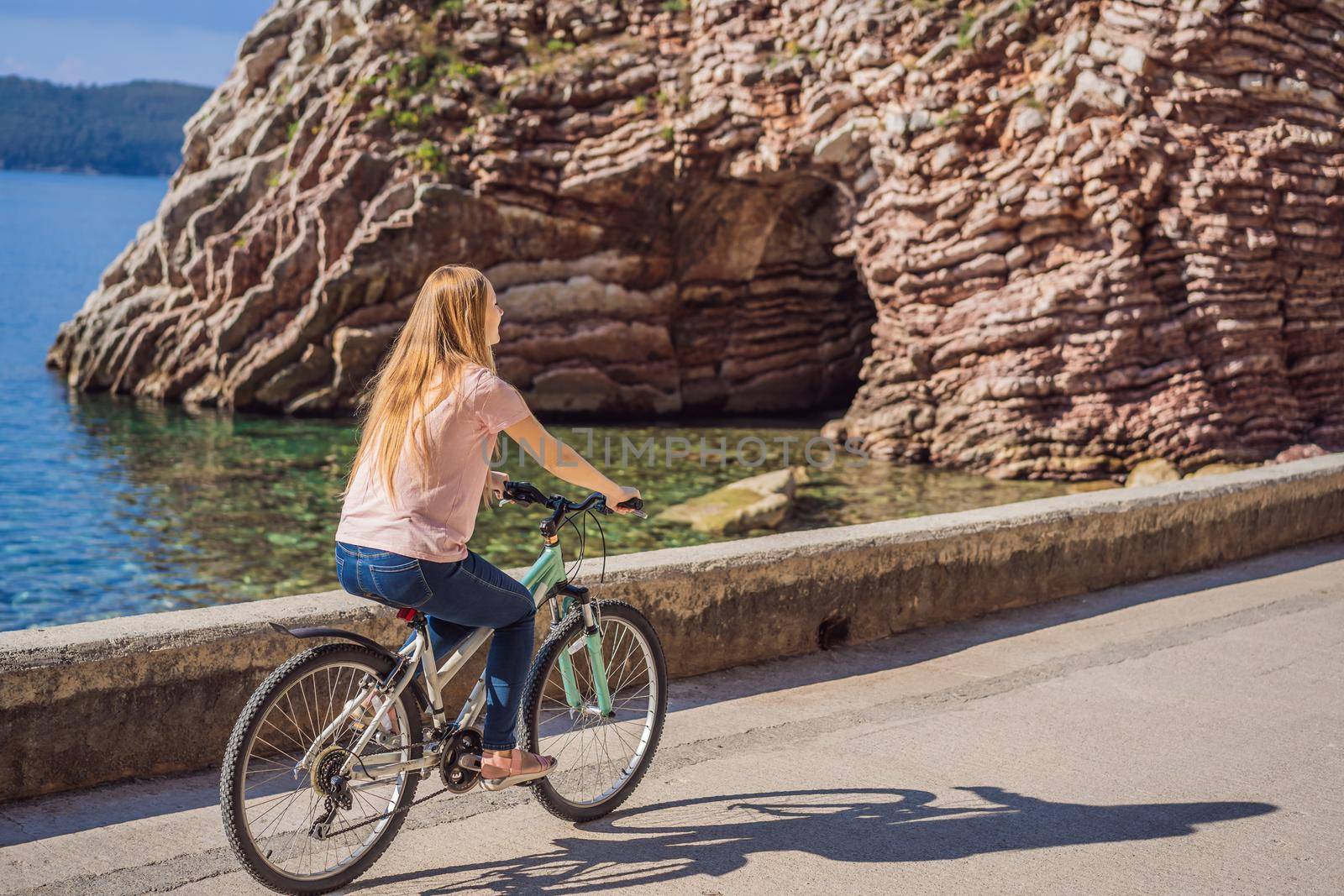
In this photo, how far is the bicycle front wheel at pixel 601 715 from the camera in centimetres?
431

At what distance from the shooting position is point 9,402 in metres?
28.6

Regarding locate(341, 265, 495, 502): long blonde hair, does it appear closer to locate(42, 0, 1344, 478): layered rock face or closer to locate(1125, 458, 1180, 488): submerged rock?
locate(1125, 458, 1180, 488): submerged rock

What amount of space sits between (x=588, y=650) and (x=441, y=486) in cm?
96

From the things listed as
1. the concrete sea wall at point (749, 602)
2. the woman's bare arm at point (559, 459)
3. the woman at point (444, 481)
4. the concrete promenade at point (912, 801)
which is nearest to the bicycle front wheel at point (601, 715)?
the concrete promenade at point (912, 801)

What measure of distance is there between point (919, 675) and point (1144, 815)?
6.02 feet

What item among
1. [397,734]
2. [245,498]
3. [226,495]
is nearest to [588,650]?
[397,734]

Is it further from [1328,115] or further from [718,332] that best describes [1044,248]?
[718,332]

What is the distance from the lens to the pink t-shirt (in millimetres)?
3736

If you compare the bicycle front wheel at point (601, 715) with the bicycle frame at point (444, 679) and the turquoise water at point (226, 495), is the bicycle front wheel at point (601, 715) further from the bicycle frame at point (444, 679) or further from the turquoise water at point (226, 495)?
the turquoise water at point (226, 495)

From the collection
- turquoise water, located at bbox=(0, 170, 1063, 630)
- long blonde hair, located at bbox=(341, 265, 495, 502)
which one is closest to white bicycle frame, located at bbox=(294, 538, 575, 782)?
long blonde hair, located at bbox=(341, 265, 495, 502)

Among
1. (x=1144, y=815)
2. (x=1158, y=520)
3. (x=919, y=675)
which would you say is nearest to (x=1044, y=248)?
(x=1158, y=520)

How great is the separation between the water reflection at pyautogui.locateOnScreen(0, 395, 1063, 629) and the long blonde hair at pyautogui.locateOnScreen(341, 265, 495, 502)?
9639mm

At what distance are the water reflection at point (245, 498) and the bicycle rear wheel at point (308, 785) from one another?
30.9 feet

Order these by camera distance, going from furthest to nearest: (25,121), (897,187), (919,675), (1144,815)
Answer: (25,121) → (897,187) → (919,675) → (1144,815)
